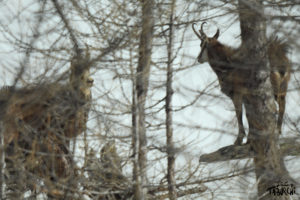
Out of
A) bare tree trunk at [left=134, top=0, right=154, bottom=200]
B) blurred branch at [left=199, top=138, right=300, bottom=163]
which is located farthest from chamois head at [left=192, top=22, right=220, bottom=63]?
blurred branch at [left=199, top=138, right=300, bottom=163]

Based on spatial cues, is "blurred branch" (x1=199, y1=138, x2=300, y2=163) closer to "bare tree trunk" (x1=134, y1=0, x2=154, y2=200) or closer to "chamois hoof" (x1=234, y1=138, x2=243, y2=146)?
"chamois hoof" (x1=234, y1=138, x2=243, y2=146)

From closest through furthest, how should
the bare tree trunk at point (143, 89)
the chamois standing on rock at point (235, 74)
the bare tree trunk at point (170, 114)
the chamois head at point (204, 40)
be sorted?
1. the bare tree trunk at point (143, 89)
2. the bare tree trunk at point (170, 114)
3. the chamois standing on rock at point (235, 74)
4. the chamois head at point (204, 40)

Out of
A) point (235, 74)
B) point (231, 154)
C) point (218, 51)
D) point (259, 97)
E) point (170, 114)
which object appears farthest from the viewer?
point (218, 51)

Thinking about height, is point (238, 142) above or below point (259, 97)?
below

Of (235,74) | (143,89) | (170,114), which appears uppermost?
(235,74)

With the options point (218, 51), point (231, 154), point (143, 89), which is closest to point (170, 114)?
point (143, 89)

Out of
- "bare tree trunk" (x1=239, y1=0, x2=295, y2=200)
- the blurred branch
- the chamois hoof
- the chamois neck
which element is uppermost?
the chamois neck

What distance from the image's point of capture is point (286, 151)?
19.1 feet

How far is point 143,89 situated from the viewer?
18.6ft

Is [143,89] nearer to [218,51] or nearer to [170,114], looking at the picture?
[170,114]

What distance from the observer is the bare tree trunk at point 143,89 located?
4918 mm

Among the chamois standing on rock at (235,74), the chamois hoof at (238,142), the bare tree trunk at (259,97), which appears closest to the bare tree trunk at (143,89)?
the chamois standing on rock at (235,74)

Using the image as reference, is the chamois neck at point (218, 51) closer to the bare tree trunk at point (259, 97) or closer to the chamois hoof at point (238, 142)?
the bare tree trunk at point (259, 97)

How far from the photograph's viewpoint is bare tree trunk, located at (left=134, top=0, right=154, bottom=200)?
4.92 metres
